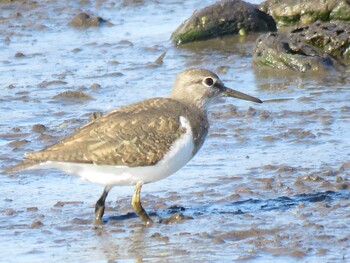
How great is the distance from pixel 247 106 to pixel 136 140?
3286mm

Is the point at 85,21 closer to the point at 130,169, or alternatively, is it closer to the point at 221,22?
the point at 221,22

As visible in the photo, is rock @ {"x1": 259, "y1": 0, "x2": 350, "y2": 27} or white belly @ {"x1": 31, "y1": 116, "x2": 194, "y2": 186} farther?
rock @ {"x1": 259, "y1": 0, "x2": 350, "y2": 27}

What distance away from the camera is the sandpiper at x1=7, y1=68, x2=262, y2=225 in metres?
7.45

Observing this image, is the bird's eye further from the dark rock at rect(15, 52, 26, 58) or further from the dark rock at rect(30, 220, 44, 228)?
the dark rock at rect(15, 52, 26, 58)

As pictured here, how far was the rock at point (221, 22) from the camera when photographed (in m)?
13.5

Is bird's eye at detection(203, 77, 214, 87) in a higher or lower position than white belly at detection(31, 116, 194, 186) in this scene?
higher

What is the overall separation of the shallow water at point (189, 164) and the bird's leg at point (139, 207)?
0.26ft

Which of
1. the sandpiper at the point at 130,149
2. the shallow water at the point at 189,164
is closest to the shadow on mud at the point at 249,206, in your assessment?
the shallow water at the point at 189,164

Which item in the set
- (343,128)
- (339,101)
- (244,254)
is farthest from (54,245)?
(339,101)

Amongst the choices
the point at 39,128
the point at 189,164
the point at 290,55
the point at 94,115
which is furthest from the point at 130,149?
the point at 290,55

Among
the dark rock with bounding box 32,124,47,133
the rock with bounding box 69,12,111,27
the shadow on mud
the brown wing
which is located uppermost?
the brown wing

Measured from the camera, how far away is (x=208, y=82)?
8.25 metres

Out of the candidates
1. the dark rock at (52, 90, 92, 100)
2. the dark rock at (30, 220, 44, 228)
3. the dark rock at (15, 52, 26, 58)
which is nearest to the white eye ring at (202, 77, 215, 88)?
the dark rock at (30, 220, 44, 228)

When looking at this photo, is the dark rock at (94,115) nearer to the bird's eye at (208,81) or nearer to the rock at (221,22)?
Answer: the bird's eye at (208,81)
